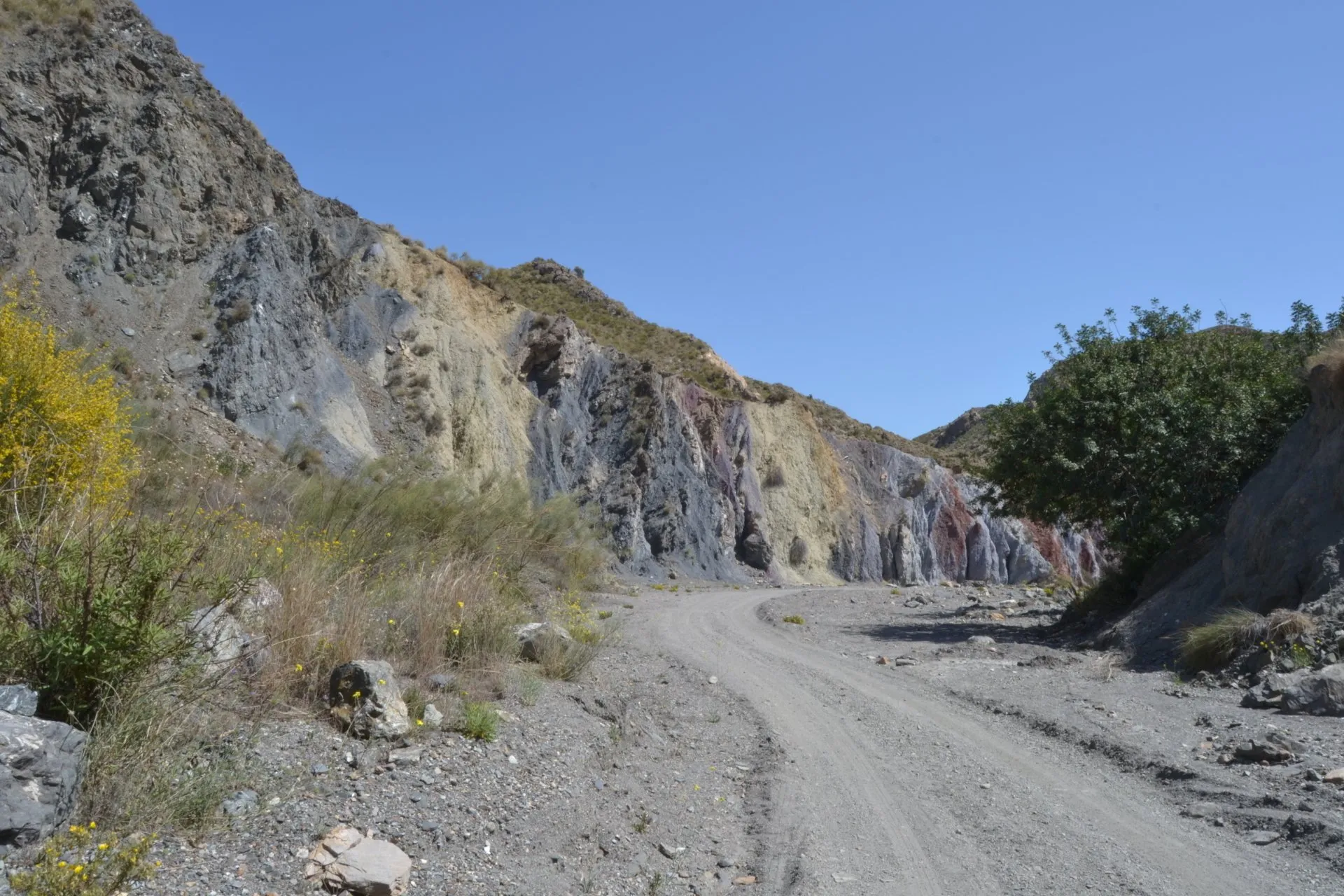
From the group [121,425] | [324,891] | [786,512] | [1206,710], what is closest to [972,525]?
[786,512]

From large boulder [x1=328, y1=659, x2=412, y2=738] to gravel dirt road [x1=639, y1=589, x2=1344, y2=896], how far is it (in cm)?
237

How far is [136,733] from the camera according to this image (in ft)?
13.3

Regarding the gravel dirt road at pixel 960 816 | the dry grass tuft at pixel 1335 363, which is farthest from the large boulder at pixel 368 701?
the dry grass tuft at pixel 1335 363

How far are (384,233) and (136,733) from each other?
36.0m

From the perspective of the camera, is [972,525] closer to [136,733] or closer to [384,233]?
[384,233]

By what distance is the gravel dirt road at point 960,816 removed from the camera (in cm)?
476

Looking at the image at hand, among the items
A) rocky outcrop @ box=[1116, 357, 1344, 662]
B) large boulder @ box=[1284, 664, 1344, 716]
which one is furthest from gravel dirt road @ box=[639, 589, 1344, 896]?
rocky outcrop @ box=[1116, 357, 1344, 662]

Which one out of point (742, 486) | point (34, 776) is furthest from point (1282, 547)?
point (742, 486)

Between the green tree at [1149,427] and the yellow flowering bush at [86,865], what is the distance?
16.1 meters

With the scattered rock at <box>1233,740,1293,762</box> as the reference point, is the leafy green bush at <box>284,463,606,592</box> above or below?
above

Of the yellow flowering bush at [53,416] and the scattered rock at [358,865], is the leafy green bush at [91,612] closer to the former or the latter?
the scattered rock at [358,865]

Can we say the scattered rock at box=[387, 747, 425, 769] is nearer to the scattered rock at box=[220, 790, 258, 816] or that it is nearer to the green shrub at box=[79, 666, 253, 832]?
the green shrub at box=[79, 666, 253, 832]

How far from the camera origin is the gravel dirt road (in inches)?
187

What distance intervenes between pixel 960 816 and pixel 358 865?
3.89 metres
